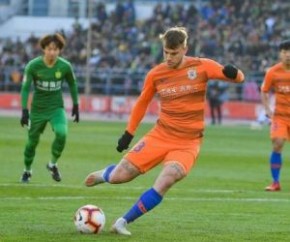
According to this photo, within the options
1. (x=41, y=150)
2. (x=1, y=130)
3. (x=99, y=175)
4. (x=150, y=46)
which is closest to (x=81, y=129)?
(x=1, y=130)

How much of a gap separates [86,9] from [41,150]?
1323 inches

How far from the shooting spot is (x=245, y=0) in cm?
5425

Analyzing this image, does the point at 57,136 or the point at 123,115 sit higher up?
the point at 57,136

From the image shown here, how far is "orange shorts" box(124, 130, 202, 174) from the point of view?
39.5 feet

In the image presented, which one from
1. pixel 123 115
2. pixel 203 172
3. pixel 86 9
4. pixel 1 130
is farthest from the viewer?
pixel 86 9

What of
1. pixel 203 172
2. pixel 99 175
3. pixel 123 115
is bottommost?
pixel 123 115

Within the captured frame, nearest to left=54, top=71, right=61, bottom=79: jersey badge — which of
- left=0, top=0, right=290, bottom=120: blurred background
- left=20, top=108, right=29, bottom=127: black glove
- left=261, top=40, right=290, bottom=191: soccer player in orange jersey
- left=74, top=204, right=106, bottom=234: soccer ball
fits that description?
left=20, top=108, right=29, bottom=127: black glove

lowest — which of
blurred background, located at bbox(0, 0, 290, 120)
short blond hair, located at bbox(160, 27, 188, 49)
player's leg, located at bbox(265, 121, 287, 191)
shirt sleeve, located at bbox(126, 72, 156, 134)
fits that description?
blurred background, located at bbox(0, 0, 290, 120)

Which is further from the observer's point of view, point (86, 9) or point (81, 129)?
point (86, 9)

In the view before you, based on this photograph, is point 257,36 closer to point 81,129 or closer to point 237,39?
point 237,39

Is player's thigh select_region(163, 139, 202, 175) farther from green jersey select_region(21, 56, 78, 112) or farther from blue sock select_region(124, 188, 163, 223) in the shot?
green jersey select_region(21, 56, 78, 112)

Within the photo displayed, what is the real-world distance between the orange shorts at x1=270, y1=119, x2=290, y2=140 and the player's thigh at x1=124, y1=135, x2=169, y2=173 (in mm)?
6538

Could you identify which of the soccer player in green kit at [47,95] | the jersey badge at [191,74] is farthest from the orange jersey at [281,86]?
the jersey badge at [191,74]

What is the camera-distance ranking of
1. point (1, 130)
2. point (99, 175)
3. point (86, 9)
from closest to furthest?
point (99, 175), point (1, 130), point (86, 9)
